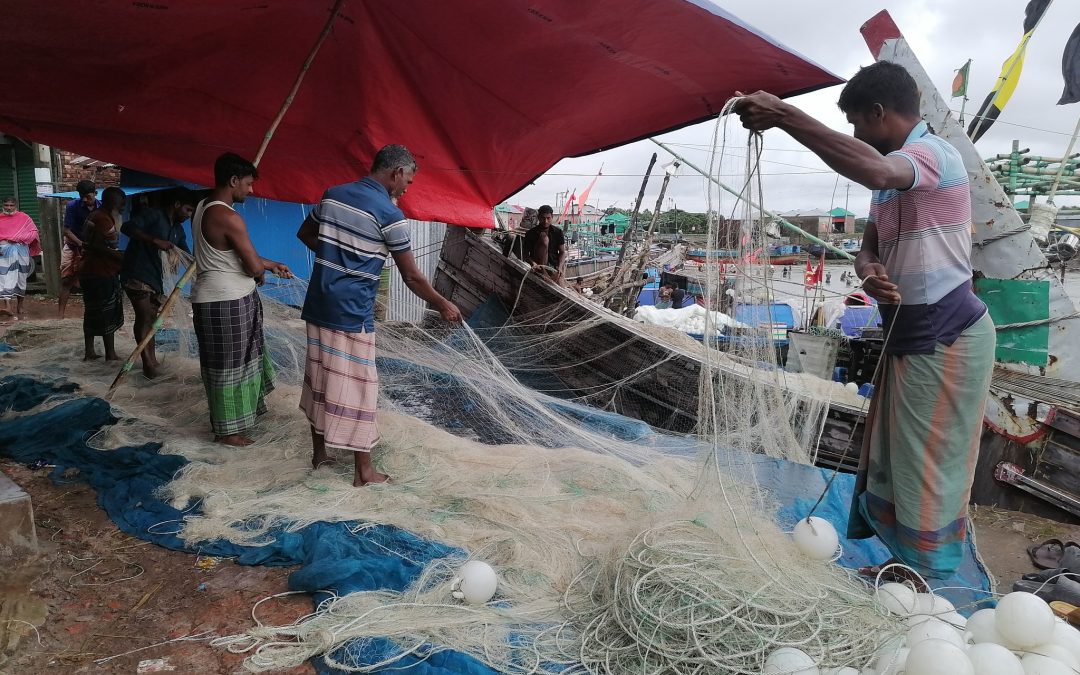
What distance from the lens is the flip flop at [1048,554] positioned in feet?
10.7

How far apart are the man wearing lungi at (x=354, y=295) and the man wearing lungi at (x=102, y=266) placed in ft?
11.0

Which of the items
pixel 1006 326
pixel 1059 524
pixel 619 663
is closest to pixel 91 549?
pixel 619 663

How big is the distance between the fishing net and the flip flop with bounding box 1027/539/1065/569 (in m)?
1.19

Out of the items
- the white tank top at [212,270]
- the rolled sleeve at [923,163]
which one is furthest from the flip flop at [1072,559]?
the white tank top at [212,270]

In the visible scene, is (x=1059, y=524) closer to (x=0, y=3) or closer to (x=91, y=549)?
(x=91, y=549)

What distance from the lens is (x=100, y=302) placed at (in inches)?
221

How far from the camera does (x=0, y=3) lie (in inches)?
120

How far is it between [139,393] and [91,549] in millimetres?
2431

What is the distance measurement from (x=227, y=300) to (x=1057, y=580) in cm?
407

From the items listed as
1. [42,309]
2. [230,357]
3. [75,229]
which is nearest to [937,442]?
[230,357]

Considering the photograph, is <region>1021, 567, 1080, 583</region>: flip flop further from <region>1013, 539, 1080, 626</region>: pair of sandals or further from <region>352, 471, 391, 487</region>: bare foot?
<region>352, 471, 391, 487</region>: bare foot

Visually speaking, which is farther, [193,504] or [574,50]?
[574,50]

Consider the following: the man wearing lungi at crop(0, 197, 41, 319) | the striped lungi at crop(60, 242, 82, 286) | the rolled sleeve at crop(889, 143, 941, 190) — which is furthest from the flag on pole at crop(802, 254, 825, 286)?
the man wearing lungi at crop(0, 197, 41, 319)

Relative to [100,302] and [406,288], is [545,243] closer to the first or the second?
[100,302]
